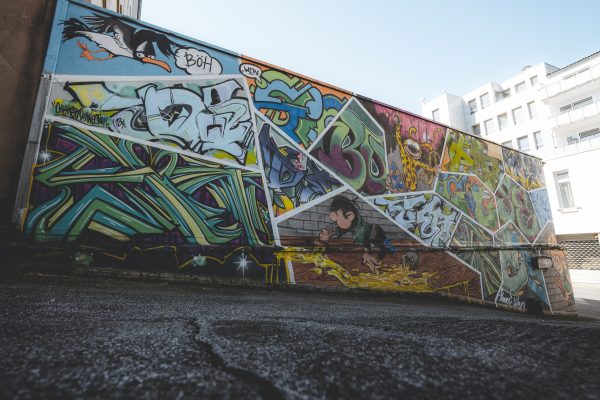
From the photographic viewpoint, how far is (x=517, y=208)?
968cm

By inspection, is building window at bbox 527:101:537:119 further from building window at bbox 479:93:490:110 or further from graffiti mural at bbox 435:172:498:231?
graffiti mural at bbox 435:172:498:231

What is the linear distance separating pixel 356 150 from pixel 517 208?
7.06 meters

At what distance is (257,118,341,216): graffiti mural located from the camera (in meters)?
5.30

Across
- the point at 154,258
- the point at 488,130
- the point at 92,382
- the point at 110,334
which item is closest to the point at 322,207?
the point at 154,258

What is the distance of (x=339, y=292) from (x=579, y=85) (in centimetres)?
2355

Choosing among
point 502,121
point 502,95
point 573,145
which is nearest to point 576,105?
point 573,145

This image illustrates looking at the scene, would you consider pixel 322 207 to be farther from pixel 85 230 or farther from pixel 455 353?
pixel 455 353

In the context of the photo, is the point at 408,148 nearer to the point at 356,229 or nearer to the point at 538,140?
the point at 356,229

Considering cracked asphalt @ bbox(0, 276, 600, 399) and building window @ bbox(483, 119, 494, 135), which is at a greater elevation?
building window @ bbox(483, 119, 494, 135)

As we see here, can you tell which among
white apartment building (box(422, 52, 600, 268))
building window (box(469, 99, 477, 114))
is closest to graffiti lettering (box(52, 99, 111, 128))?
white apartment building (box(422, 52, 600, 268))

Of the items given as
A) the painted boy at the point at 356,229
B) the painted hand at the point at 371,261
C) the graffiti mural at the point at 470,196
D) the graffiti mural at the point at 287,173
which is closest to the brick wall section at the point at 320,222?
the painted boy at the point at 356,229

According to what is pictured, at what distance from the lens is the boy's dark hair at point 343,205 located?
19.4 feet

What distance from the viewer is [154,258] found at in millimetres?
4129

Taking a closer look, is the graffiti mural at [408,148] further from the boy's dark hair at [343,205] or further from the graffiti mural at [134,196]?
the graffiti mural at [134,196]
